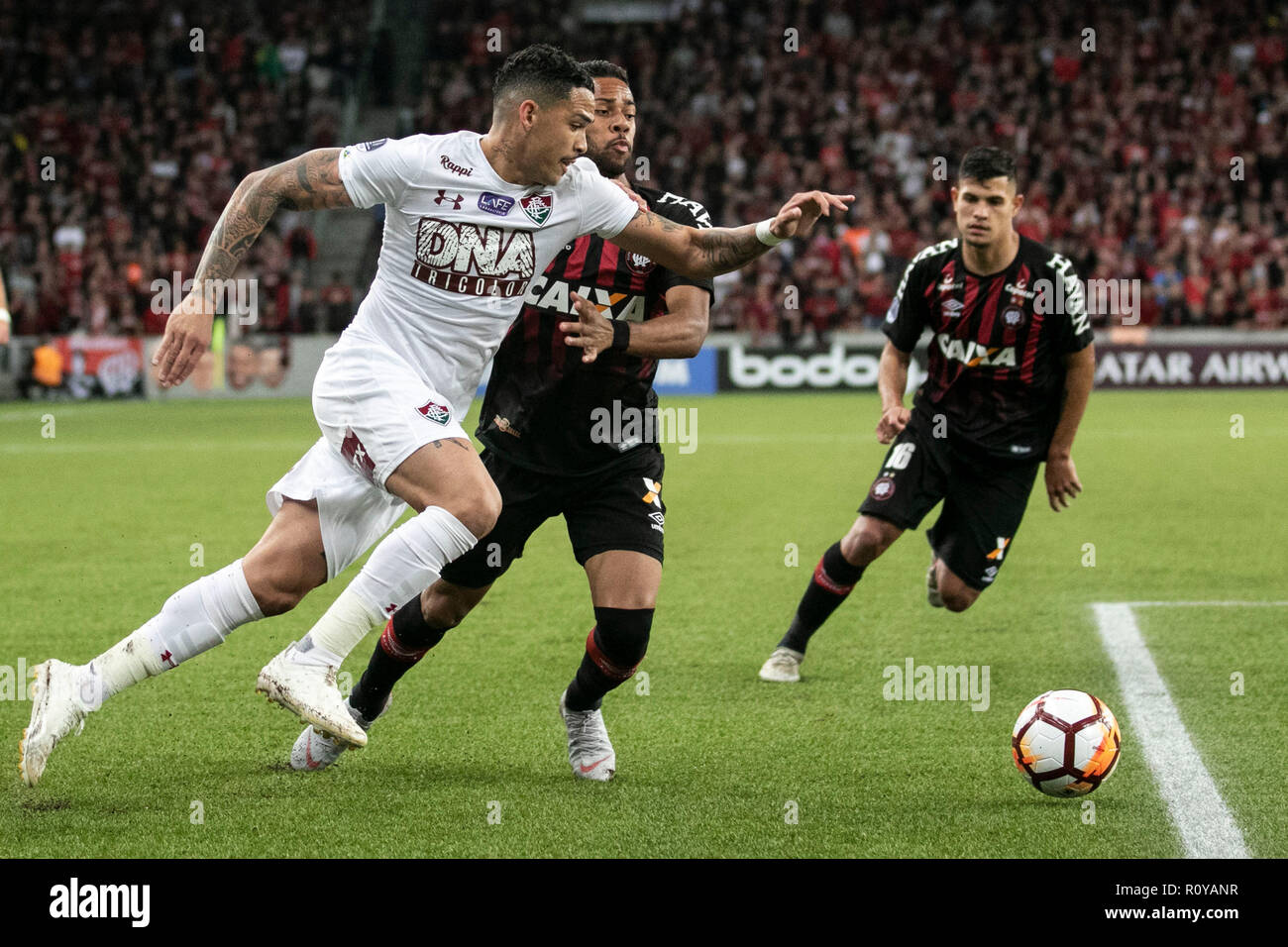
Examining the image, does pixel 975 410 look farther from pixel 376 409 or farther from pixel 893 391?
pixel 376 409

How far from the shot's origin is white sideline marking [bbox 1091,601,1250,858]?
426 centimetres

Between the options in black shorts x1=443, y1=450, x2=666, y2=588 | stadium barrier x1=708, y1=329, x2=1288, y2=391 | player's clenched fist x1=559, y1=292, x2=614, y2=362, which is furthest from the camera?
stadium barrier x1=708, y1=329, x2=1288, y2=391

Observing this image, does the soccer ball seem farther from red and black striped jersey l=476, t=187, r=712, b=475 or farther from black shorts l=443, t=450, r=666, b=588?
Result: red and black striped jersey l=476, t=187, r=712, b=475

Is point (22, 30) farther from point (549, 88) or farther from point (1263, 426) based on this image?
point (549, 88)

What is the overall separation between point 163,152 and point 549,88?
84.7 feet

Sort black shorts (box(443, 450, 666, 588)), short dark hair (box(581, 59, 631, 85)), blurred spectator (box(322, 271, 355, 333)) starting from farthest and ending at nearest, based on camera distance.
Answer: blurred spectator (box(322, 271, 355, 333)), short dark hair (box(581, 59, 631, 85)), black shorts (box(443, 450, 666, 588))

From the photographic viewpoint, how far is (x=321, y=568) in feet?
14.9

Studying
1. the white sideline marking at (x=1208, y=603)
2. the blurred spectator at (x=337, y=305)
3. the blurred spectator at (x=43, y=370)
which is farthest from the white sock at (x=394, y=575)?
the blurred spectator at (x=337, y=305)

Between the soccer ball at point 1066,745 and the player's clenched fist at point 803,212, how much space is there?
5.25 feet

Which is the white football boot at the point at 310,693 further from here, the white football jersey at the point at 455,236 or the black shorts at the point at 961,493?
the black shorts at the point at 961,493

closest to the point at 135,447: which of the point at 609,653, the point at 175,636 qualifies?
the point at 609,653

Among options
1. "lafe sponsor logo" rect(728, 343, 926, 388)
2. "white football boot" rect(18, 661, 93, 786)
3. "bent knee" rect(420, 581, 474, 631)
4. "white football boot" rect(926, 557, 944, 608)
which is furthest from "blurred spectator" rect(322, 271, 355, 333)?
"white football boot" rect(18, 661, 93, 786)

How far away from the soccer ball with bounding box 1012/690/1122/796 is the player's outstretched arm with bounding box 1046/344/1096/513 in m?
1.76

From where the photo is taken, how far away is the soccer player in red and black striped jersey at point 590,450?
5.00 meters
